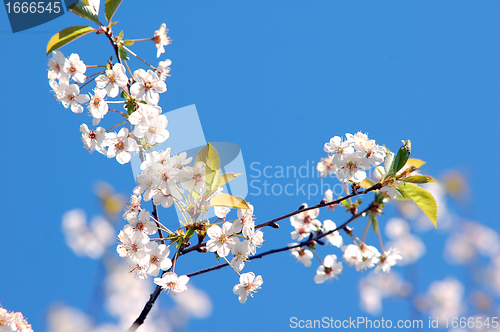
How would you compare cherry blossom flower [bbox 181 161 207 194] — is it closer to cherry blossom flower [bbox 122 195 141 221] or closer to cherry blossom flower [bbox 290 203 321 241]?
cherry blossom flower [bbox 122 195 141 221]

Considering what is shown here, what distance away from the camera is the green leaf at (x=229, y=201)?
1.40m

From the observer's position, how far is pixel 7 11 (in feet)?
5.95

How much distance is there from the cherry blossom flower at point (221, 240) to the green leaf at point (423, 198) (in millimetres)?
771

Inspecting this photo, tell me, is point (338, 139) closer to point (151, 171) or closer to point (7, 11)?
point (151, 171)

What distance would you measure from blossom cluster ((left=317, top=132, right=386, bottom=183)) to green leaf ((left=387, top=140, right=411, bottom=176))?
0.27 ft

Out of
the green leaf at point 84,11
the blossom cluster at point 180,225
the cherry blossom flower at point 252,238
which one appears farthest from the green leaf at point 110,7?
the cherry blossom flower at point 252,238

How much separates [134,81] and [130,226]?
2.11ft

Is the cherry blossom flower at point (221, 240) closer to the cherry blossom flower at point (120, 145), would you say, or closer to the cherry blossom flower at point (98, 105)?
the cherry blossom flower at point (120, 145)

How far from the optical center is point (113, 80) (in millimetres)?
1532

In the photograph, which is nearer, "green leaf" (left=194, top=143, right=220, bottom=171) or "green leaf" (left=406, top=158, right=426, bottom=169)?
"green leaf" (left=194, top=143, right=220, bottom=171)

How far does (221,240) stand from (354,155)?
2.31 ft

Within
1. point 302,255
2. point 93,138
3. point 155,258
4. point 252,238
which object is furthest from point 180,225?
point 302,255

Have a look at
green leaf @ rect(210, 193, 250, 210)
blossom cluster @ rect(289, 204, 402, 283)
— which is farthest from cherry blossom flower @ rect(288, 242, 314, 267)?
green leaf @ rect(210, 193, 250, 210)

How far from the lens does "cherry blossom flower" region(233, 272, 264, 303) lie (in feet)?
5.50
